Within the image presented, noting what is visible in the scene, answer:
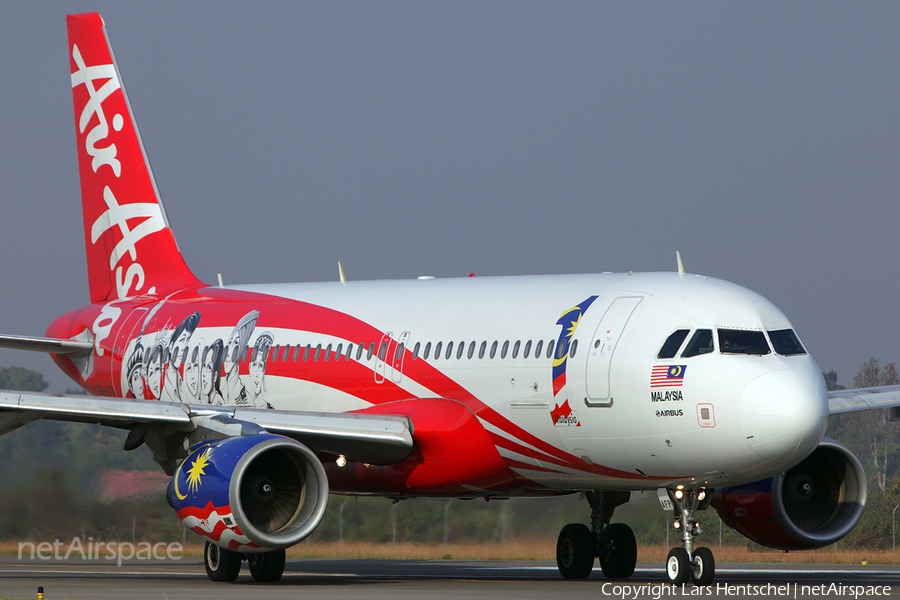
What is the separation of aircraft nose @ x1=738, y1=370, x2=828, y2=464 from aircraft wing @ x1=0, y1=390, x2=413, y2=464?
5.23 meters

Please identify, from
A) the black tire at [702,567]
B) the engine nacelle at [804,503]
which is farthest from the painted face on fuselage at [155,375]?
the black tire at [702,567]

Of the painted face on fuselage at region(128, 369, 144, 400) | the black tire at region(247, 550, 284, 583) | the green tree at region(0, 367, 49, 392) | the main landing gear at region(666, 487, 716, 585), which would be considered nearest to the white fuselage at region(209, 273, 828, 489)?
the main landing gear at region(666, 487, 716, 585)

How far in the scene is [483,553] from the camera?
88.2 feet

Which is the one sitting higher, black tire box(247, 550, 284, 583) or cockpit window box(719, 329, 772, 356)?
cockpit window box(719, 329, 772, 356)

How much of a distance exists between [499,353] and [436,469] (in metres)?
1.88

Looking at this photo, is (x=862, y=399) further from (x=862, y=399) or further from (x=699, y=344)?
(x=699, y=344)

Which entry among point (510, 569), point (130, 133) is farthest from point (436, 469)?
point (130, 133)

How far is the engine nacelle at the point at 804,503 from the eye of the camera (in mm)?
18625

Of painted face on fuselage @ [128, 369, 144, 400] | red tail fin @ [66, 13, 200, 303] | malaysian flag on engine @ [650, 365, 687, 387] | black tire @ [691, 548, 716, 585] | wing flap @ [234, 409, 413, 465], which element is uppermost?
red tail fin @ [66, 13, 200, 303]

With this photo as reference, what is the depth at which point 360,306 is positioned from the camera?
20.6 metres

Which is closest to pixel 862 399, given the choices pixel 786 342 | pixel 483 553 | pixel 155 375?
pixel 786 342

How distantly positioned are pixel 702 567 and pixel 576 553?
176 inches

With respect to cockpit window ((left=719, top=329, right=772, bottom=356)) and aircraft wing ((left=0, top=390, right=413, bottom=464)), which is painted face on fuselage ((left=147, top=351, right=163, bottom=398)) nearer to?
aircraft wing ((left=0, top=390, right=413, bottom=464))

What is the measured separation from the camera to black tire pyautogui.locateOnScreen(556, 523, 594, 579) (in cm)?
1967
